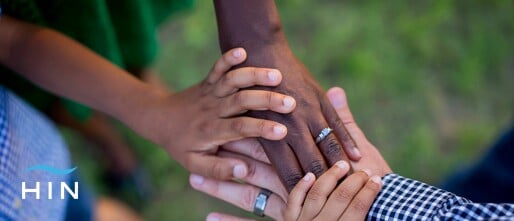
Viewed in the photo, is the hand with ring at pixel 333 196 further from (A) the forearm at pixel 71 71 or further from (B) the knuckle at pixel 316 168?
(A) the forearm at pixel 71 71

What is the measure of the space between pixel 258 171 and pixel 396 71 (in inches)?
39.7

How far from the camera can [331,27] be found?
2.08 metres

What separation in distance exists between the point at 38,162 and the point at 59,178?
65mm

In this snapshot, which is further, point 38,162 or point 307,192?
point 38,162

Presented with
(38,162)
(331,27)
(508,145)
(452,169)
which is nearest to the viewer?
(38,162)

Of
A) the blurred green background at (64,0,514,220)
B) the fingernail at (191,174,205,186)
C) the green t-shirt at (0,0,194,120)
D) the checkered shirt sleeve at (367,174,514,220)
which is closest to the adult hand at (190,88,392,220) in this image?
the fingernail at (191,174,205,186)

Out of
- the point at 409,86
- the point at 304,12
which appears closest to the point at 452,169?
the point at 409,86

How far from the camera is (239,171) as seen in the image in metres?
1.08

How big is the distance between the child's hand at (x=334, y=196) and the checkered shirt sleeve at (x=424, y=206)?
0.02m

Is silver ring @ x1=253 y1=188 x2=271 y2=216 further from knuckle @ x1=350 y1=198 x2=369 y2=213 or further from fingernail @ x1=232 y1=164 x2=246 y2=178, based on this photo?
knuckle @ x1=350 y1=198 x2=369 y2=213

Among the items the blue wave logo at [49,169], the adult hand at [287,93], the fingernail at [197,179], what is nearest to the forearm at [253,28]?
the adult hand at [287,93]

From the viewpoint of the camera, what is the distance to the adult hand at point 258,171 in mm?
1068

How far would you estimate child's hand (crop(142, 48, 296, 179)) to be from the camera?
3.29 feet

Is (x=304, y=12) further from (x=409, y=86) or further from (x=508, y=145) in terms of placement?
(x=508, y=145)
